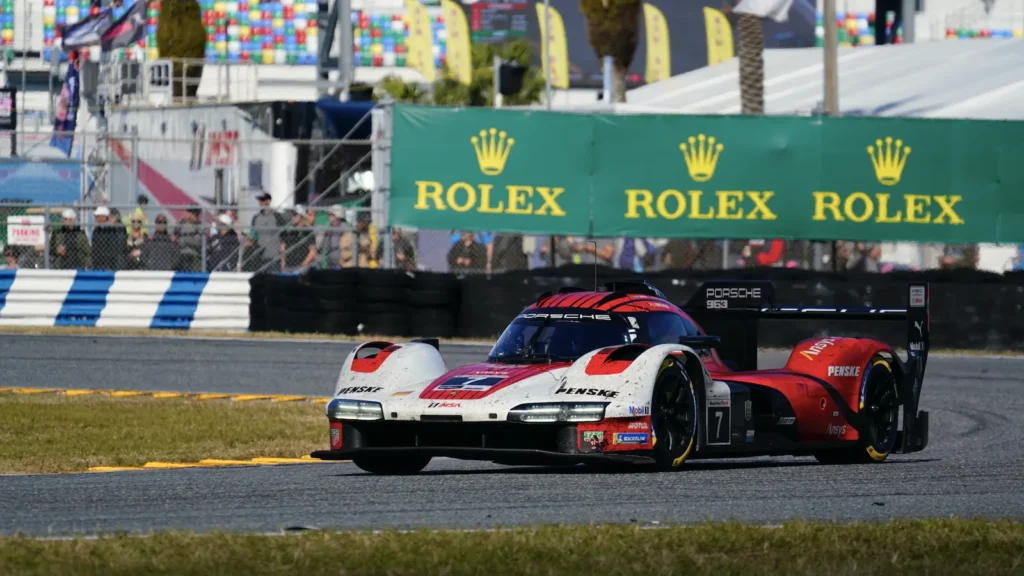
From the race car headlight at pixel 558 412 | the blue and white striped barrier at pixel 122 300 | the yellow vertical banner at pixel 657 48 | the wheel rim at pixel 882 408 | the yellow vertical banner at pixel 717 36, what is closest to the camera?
the race car headlight at pixel 558 412

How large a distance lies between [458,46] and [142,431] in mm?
50902

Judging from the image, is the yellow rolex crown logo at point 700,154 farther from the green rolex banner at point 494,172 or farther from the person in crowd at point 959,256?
the person in crowd at point 959,256

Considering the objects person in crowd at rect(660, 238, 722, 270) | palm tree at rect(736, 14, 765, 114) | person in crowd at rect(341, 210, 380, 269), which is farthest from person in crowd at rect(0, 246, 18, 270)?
palm tree at rect(736, 14, 765, 114)

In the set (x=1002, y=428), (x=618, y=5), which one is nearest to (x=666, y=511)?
(x=1002, y=428)

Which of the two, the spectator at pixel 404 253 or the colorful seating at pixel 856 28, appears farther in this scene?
the colorful seating at pixel 856 28

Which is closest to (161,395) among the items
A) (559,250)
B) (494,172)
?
(494,172)

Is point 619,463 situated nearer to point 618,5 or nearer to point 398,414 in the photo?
point 398,414

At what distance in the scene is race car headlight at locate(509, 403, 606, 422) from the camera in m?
9.13

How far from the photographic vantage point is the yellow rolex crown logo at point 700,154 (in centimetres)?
2477

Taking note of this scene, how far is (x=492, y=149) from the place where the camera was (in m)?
24.8

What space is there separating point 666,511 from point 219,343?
51.3 ft

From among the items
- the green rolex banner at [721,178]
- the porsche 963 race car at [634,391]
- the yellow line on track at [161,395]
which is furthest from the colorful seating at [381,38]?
the porsche 963 race car at [634,391]

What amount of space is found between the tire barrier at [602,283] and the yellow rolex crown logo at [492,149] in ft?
8.73

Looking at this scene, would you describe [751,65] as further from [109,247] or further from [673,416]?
[673,416]
